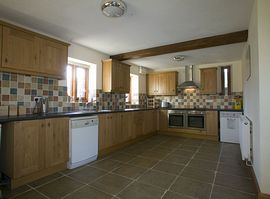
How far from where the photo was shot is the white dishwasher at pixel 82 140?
8.25 ft

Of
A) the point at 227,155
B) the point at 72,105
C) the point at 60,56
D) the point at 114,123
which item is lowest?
the point at 227,155

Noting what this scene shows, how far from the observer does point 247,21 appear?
245cm

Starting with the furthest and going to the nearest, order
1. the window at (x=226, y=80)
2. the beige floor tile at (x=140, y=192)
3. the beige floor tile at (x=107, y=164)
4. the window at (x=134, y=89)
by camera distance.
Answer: the window at (x=134, y=89)
the window at (x=226, y=80)
the beige floor tile at (x=107, y=164)
the beige floor tile at (x=140, y=192)

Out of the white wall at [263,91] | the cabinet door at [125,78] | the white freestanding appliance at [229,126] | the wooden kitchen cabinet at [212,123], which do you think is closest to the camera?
the white wall at [263,91]

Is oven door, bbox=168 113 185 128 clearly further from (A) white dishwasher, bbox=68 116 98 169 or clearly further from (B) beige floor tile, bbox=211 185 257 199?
(B) beige floor tile, bbox=211 185 257 199

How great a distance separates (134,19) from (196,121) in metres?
3.47

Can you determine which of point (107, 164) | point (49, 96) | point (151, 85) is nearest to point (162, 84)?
point (151, 85)

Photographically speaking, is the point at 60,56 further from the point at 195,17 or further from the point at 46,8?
the point at 195,17

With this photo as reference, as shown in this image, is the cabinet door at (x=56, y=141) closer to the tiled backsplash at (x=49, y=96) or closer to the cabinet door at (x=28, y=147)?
the cabinet door at (x=28, y=147)

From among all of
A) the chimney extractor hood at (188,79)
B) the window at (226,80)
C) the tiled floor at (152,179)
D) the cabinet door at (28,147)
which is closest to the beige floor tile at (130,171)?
the tiled floor at (152,179)

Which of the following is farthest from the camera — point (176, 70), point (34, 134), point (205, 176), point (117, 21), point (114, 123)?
point (176, 70)

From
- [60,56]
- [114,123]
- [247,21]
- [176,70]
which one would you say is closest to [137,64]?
[176,70]

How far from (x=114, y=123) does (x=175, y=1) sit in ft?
8.08

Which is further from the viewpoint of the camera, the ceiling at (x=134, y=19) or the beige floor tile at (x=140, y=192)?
the ceiling at (x=134, y=19)
